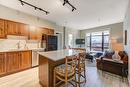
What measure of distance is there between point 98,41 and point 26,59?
6.41 metres

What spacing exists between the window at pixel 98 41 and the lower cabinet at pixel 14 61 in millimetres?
6113

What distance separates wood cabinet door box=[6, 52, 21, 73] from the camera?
3836 millimetres

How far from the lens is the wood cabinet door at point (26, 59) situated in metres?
4.34

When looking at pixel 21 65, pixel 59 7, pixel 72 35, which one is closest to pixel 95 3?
pixel 59 7

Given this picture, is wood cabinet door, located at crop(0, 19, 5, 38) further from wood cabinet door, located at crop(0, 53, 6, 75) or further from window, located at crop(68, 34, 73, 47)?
window, located at crop(68, 34, 73, 47)

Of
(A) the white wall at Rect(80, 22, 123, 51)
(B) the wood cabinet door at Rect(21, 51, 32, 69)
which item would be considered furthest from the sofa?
(B) the wood cabinet door at Rect(21, 51, 32, 69)

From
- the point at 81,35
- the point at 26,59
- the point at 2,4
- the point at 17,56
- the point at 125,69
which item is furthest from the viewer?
the point at 81,35

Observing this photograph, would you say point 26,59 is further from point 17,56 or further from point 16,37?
point 16,37

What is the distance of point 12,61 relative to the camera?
3.97 m

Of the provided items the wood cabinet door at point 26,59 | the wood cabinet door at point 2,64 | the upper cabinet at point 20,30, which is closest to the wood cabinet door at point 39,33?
the upper cabinet at point 20,30

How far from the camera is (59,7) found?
4305 mm

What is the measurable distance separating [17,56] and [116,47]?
6.15 meters

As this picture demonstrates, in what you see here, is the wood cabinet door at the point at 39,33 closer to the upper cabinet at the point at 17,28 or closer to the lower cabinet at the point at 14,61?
the upper cabinet at the point at 17,28

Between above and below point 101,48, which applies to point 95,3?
above
